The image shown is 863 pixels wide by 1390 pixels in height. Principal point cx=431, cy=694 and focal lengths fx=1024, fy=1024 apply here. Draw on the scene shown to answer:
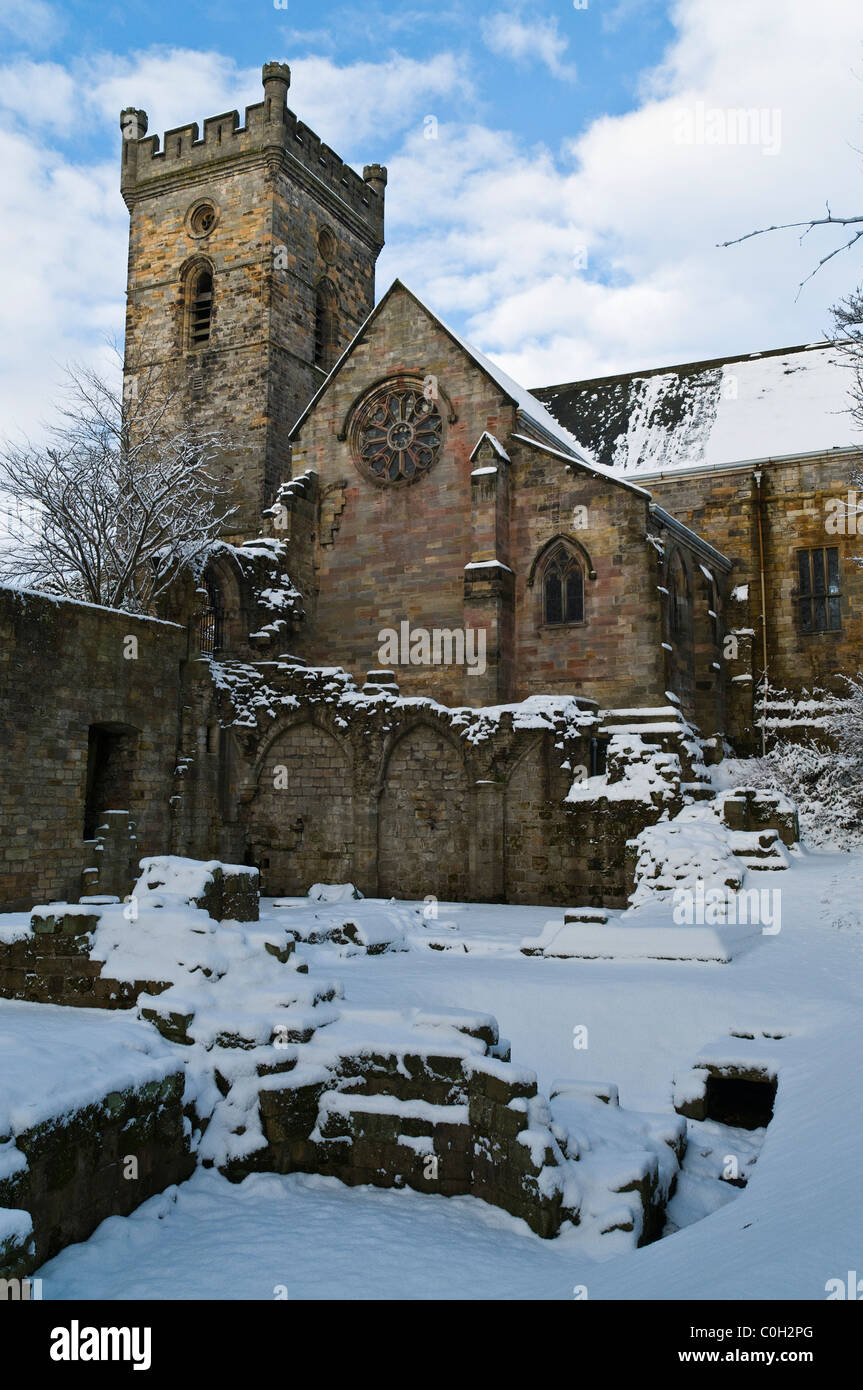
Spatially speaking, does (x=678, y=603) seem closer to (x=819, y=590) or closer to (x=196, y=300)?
(x=819, y=590)

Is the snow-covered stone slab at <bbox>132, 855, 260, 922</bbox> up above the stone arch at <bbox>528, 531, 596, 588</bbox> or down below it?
below

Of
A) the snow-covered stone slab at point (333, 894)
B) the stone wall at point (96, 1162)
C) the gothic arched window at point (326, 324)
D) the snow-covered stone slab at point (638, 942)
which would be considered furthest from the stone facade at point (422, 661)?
the stone wall at point (96, 1162)

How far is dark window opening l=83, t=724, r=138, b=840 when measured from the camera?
63.4 ft

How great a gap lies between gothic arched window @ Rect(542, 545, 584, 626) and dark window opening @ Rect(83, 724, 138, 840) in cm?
904

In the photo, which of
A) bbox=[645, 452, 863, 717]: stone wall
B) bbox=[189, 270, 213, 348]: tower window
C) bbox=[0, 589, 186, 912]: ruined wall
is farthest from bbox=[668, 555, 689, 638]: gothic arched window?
bbox=[189, 270, 213, 348]: tower window

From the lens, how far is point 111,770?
19.5 meters

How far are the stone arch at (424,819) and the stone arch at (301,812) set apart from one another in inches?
34.3

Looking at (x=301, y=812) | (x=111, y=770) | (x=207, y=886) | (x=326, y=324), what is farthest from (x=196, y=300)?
(x=207, y=886)

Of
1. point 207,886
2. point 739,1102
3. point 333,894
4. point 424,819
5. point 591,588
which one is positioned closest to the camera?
point 739,1102

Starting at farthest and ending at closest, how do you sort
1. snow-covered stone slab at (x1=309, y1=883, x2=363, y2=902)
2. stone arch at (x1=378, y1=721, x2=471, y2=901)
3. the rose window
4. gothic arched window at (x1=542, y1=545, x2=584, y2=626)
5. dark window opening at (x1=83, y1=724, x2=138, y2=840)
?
the rose window < gothic arched window at (x1=542, y1=545, x2=584, y2=626) < stone arch at (x1=378, y1=721, x2=471, y2=901) < dark window opening at (x1=83, y1=724, x2=138, y2=840) < snow-covered stone slab at (x1=309, y1=883, x2=363, y2=902)

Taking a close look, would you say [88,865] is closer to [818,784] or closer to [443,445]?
[443,445]

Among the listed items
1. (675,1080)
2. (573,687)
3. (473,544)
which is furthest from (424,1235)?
(473,544)

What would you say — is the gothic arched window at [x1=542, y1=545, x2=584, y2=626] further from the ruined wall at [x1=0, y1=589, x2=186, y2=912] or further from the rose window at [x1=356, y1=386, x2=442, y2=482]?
the ruined wall at [x1=0, y1=589, x2=186, y2=912]

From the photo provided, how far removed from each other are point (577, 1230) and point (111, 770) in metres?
15.3
